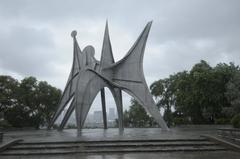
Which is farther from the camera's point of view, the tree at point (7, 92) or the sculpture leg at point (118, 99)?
the tree at point (7, 92)

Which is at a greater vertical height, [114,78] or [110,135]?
[114,78]

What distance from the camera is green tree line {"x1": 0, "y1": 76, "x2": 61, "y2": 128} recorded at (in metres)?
35.5

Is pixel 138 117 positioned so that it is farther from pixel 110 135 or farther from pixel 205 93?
pixel 110 135

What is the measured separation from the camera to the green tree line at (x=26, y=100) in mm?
35469

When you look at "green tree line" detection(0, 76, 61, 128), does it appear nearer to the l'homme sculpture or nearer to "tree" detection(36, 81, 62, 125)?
"tree" detection(36, 81, 62, 125)

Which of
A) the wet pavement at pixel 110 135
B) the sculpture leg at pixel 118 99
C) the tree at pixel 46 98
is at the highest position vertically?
the tree at pixel 46 98

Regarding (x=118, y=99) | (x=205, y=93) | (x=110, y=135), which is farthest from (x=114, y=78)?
(x=205, y=93)

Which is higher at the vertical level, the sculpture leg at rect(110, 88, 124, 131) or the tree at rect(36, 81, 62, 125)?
the tree at rect(36, 81, 62, 125)

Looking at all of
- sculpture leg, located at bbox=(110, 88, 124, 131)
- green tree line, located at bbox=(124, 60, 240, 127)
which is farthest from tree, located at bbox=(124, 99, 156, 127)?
sculpture leg, located at bbox=(110, 88, 124, 131)

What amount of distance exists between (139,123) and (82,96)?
112ft

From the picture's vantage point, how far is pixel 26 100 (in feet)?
121

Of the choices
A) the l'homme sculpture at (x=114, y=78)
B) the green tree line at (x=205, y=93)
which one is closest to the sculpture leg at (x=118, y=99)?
the l'homme sculpture at (x=114, y=78)

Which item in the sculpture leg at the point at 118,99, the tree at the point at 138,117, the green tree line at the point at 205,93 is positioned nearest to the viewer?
the sculpture leg at the point at 118,99

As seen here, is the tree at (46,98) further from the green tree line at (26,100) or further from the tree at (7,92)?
the tree at (7,92)
